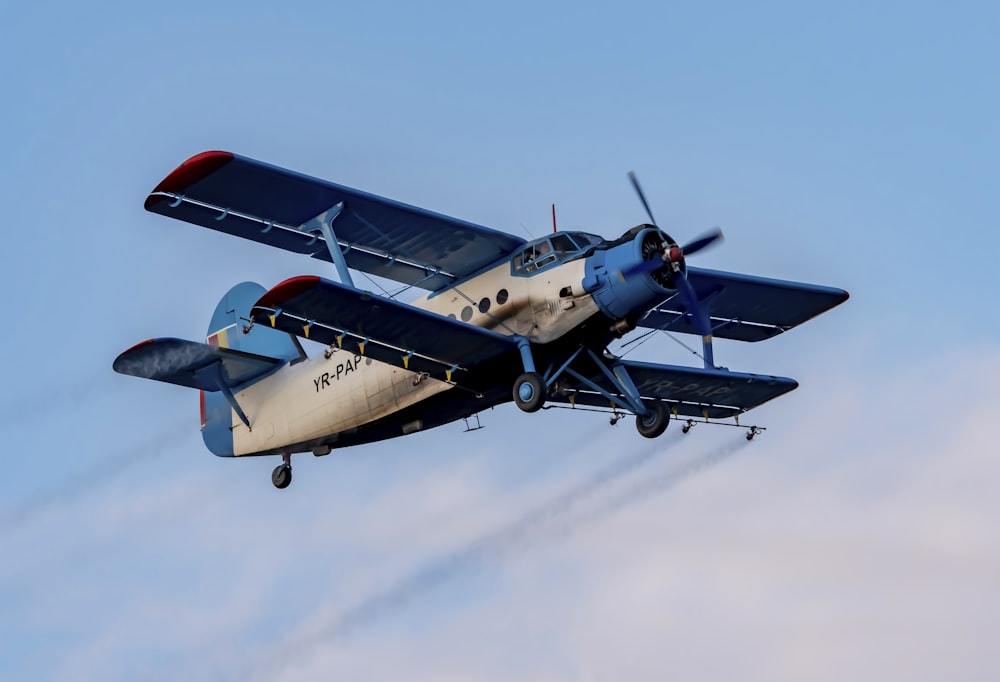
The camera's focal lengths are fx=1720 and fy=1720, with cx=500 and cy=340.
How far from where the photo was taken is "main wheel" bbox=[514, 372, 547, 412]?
90.4 ft

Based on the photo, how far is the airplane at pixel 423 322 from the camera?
2775 centimetres

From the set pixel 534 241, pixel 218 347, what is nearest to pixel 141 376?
pixel 218 347

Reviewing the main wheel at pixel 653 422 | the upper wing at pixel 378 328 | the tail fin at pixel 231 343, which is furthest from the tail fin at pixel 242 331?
the main wheel at pixel 653 422

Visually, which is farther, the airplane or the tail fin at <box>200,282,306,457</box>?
the tail fin at <box>200,282,306,457</box>

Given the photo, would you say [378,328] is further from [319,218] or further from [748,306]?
[748,306]

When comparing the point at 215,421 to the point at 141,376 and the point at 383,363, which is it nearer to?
the point at 141,376

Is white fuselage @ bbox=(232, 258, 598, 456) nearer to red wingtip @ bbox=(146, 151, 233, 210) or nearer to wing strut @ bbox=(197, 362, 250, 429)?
wing strut @ bbox=(197, 362, 250, 429)

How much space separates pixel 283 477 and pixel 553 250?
7721mm

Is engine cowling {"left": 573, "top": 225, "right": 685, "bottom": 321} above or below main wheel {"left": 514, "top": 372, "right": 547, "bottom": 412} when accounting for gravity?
above

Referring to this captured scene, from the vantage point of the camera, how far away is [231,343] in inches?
1362

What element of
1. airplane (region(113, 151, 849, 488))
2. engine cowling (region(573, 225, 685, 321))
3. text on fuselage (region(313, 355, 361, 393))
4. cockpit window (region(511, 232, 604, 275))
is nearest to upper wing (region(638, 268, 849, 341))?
airplane (region(113, 151, 849, 488))

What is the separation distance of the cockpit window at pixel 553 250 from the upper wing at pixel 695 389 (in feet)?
7.71

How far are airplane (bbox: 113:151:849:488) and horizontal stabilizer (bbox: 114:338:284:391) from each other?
4cm

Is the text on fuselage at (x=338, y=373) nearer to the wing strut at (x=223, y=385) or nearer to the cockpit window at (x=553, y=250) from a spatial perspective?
the wing strut at (x=223, y=385)
